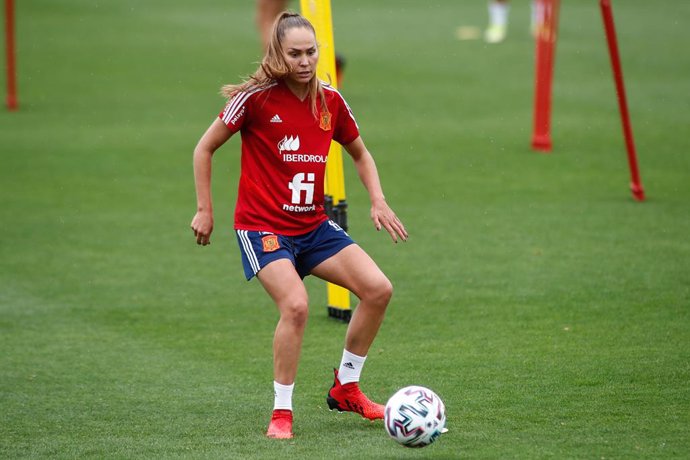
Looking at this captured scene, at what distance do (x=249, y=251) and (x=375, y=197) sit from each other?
2.39ft

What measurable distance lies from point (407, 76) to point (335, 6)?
1079cm

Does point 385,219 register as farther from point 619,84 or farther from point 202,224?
point 619,84

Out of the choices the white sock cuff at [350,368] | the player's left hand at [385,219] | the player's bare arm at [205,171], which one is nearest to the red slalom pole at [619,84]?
the player's left hand at [385,219]

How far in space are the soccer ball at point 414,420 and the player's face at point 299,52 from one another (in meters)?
1.65

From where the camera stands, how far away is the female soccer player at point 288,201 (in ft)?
18.5

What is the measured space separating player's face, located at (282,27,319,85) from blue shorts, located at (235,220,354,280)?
785 mm

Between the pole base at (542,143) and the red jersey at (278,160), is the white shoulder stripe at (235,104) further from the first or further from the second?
the pole base at (542,143)

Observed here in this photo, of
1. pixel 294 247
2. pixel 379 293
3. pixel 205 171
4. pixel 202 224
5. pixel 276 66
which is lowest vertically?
pixel 379 293

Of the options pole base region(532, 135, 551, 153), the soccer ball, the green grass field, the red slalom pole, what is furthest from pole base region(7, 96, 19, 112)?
the soccer ball

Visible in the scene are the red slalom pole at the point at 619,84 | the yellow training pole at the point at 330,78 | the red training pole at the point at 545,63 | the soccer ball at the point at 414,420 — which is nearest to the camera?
the soccer ball at the point at 414,420

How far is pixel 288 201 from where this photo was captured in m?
5.76

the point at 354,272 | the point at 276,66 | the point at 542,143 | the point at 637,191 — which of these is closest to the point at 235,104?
the point at 276,66

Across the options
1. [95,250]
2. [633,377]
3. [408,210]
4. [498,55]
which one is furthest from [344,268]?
[498,55]

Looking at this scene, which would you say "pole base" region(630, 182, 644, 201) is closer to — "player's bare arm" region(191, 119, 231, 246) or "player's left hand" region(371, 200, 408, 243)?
"player's left hand" region(371, 200, 408, 243)
